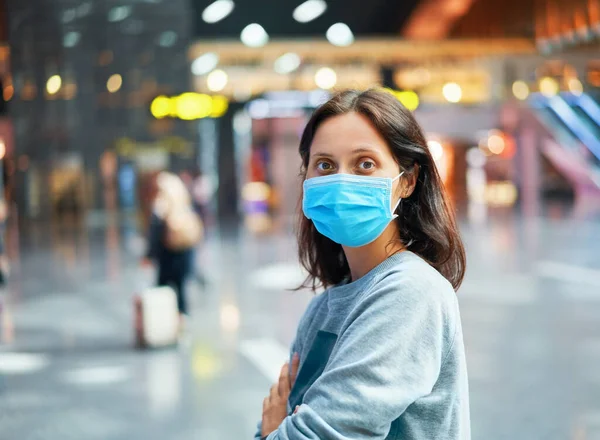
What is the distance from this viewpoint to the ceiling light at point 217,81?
37000 mm

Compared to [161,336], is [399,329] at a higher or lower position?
higher

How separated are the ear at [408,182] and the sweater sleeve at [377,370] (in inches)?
13.4

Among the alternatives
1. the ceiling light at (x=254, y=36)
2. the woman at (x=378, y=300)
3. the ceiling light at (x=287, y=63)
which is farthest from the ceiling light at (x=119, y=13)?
the woman at (x=378, y=300)

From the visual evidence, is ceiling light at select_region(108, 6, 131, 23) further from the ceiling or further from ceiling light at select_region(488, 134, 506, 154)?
ceiling light at select_region(488, 134, 506, 154)

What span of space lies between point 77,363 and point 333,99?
6.79m

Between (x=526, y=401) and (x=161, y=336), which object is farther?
(x=161, y=336)

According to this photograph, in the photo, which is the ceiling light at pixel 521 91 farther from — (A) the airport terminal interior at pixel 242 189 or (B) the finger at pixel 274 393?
(B) the finger at pixel 274 393

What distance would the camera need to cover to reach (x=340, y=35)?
124 feet

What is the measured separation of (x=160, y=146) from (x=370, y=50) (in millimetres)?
13639

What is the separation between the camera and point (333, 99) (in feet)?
5.97

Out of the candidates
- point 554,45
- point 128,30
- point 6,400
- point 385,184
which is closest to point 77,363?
point 6,400

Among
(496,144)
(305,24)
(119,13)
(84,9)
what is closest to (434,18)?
(305,24)

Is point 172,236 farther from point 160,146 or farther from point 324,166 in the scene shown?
point 160,146

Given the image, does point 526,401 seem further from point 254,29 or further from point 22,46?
point 254,29
